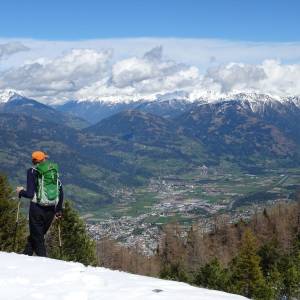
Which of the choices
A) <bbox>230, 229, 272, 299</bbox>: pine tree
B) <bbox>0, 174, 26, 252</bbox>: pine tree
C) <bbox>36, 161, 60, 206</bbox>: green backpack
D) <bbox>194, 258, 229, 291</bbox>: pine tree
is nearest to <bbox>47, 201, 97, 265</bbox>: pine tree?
<bbox>0, 174, 26, 252</bbox>: pine tree

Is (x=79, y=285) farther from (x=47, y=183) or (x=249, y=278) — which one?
(x=249, y=278)

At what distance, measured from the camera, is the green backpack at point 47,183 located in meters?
15.8

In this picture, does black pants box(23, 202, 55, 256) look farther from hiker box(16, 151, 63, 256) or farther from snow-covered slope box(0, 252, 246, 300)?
snow-covered slope box(0, 252, 246, 300)

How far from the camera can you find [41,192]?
627 inches

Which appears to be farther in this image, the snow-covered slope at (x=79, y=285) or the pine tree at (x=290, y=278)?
the pine tree at (x=290, y=278)

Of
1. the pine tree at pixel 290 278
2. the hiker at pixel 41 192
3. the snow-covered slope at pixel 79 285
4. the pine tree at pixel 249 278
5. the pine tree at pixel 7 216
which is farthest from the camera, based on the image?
the pine tree at pixel 290 278

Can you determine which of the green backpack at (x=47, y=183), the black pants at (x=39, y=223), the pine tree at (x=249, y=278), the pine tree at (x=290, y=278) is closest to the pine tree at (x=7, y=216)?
the black pants at (x=39, y=223)

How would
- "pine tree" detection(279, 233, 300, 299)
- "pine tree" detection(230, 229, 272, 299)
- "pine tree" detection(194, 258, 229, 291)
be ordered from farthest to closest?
1. "pine tree" detection(279, 233, 300, 299)
2. "pine tree" detection(230, 229, 272, 299)
3. "pine tree" detection(194, 258, 229, 291)

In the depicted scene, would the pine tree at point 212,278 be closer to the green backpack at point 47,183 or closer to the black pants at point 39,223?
the black pants at point 39,223

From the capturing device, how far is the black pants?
1619 centimetres

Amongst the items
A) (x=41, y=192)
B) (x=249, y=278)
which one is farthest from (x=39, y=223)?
(x=249, y=278)

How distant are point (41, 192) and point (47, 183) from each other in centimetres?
34

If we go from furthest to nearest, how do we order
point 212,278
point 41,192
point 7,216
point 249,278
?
1. point 249,278
2. point 212,278
3. point 7,216
4. point 41,192

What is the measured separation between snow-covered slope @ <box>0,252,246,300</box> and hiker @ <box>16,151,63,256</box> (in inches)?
68.2
